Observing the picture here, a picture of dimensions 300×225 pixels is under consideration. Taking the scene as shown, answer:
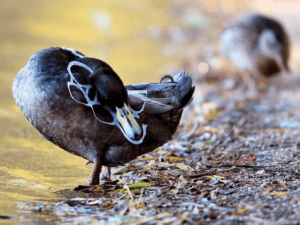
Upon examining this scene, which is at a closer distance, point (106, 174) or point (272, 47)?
point (106, 174)

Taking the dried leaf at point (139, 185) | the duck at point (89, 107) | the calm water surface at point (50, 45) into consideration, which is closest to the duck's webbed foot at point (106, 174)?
the calm water surface at point (50, 45)

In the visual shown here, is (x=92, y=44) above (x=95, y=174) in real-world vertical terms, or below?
above

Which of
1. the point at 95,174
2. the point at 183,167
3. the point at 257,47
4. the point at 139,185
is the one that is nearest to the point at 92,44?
the point at 257,47

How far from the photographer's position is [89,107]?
3.61m

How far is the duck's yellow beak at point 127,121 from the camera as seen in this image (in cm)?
340

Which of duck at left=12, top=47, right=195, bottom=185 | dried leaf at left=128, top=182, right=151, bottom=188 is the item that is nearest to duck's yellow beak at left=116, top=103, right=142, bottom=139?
duck at left=12, top=47, right=195, bottom=185

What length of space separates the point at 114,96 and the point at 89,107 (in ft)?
1.19

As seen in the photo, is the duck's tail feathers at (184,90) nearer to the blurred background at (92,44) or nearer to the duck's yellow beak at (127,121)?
the duck's yellow beak at (127,121)

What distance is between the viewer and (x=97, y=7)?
1310cm

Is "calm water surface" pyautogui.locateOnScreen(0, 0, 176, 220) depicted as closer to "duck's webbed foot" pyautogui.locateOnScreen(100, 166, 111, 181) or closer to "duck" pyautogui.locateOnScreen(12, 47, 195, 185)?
"duck's webbed foot" pyautogui.locateOnScreen(100, 166, 111, 181)

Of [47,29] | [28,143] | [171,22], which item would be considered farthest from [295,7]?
[28,143]

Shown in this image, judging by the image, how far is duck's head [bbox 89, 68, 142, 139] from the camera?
3.30 meters

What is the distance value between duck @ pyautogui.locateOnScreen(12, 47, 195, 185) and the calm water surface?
1.63 feet

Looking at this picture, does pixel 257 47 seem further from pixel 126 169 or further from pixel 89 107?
pixel 89 107
